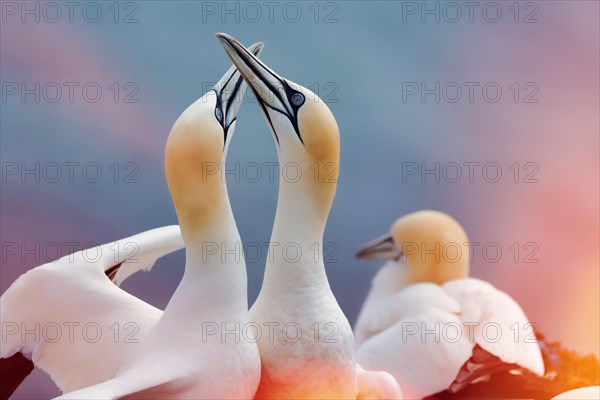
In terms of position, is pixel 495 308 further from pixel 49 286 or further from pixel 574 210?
pixel 49 286

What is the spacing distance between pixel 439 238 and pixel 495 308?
2.72ft

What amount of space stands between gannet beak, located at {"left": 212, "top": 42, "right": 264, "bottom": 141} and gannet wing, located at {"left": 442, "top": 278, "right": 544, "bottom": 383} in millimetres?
1858

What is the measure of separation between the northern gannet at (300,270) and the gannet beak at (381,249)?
107 inches

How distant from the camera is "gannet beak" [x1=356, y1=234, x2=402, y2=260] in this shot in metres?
4.84

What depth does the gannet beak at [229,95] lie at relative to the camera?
209cm

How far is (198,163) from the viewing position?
78.6 inches

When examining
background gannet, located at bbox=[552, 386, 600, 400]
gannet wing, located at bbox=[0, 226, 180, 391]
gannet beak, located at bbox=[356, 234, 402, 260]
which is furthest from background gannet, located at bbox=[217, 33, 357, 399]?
gannet beak, located at bbox=[356, 234, 402, 260]

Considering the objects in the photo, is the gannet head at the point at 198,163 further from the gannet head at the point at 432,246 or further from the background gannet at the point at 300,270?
the gannet head at the point at 432,246

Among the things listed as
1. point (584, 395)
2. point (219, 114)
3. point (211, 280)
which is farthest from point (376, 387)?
point (219, 114)

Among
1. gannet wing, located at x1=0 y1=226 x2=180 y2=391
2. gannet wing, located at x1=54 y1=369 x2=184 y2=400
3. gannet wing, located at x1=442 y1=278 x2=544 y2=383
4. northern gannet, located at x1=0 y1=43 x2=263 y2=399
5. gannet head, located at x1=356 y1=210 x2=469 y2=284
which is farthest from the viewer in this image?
gannet head, located at x1=356 y1=210 x2=469 y2=284

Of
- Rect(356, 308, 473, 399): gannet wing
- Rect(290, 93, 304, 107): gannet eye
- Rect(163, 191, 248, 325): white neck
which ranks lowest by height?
Rect(356, 308, 473, 399): gannet wing

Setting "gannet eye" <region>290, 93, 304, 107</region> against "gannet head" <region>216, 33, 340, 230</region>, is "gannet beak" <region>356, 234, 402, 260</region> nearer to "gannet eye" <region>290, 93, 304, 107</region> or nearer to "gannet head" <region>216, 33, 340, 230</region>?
"gannet head" <region>216, 33, 340, 230</region>

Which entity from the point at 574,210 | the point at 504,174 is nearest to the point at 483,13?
the point at 504,174

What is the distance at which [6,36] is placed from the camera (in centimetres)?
422
